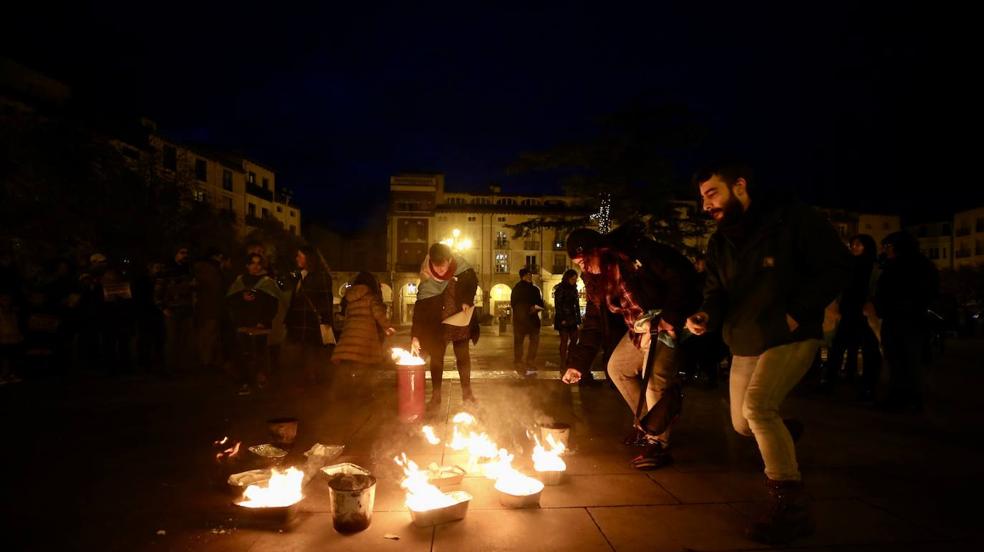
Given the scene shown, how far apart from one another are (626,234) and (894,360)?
4563 millimetres

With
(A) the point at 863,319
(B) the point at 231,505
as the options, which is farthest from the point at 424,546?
(A) the point at 863,319

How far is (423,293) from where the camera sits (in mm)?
7027

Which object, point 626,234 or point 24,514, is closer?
point 24,514

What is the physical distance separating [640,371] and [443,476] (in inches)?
82.2

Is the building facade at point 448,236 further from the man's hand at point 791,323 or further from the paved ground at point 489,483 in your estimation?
the man's hand at point 791,323

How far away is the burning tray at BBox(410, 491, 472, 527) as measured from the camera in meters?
3.22

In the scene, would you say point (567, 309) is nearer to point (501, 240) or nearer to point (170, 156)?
point (170, 156)

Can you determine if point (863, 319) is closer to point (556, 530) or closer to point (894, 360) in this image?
point (894, 360)

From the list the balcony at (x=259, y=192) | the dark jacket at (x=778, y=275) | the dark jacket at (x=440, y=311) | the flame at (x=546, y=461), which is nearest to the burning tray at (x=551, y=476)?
the flame at (x=546, y=461)

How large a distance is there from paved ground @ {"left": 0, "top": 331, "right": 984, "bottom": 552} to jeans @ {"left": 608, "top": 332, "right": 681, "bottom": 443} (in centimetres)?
56

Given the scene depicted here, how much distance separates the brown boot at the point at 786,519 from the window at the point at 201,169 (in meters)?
50.2

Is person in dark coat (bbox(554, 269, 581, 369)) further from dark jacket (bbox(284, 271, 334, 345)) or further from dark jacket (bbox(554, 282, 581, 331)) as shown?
dark jacket (bbox(284, 271, 334, 345))

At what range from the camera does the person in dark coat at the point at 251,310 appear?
7.62 m

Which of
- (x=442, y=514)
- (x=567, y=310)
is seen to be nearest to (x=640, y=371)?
(x=442, y=514)
